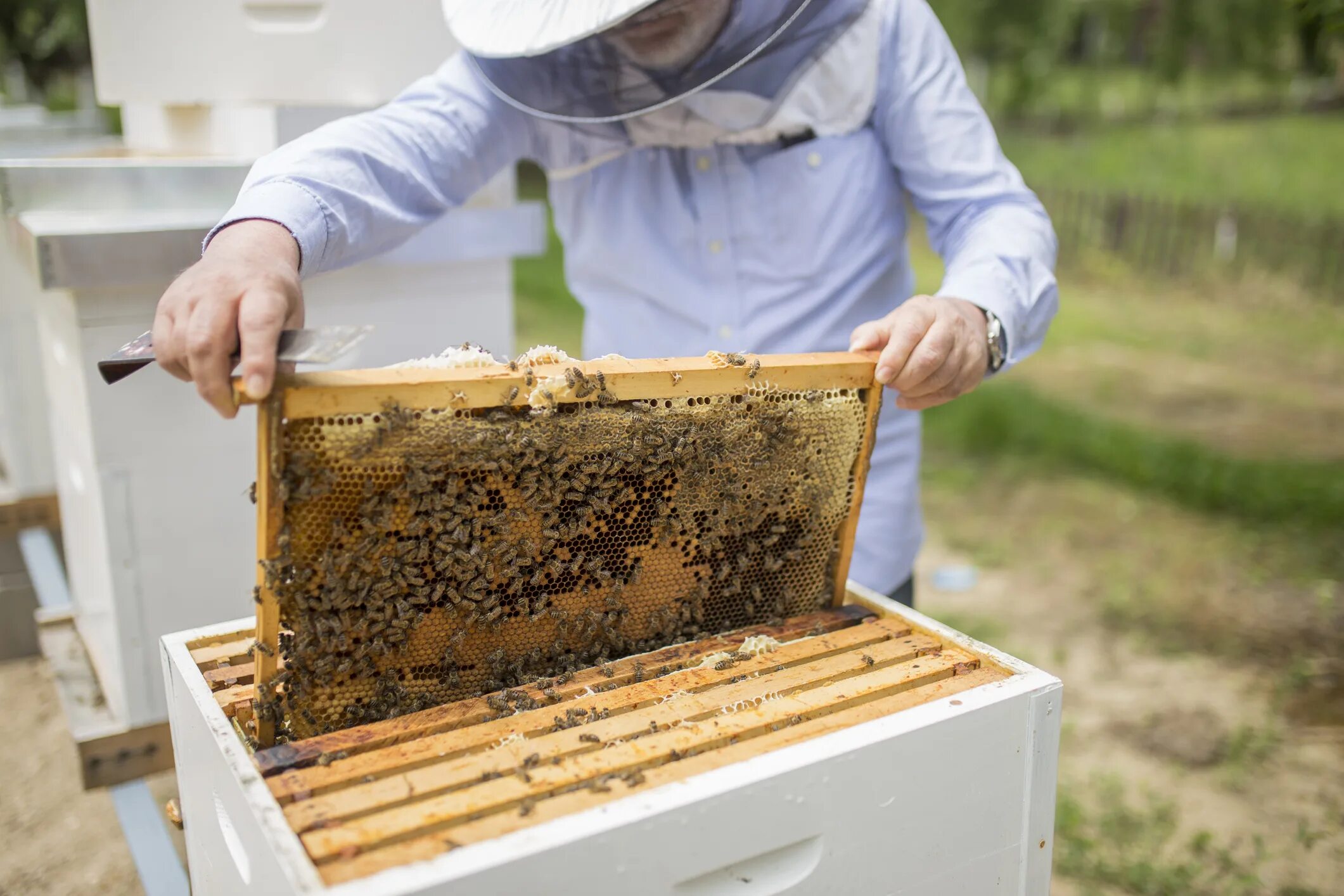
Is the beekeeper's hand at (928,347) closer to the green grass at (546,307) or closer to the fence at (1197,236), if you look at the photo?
the green grass at (546,307)

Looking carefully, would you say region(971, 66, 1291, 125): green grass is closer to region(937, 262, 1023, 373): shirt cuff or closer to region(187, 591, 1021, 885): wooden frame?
→ region(937, 262, 1023, 373): shirt cuff

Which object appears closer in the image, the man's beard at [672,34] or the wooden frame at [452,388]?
the wooden frame at [452,388]

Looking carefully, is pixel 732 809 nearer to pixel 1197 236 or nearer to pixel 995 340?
pixel 995 340

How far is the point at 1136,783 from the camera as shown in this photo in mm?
3420

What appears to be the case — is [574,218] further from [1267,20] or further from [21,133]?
[1267,20]

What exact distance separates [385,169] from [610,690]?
1.07m

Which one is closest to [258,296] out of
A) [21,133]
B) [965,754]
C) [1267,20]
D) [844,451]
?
[844,451]

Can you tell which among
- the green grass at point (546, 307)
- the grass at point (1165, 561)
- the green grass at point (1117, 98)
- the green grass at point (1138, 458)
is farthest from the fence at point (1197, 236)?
the green grass at point (546, 307)

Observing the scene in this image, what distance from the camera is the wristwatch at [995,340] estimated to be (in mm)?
1759

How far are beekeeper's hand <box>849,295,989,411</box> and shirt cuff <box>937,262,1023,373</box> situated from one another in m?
0.04

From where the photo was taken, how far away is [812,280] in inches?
86.7

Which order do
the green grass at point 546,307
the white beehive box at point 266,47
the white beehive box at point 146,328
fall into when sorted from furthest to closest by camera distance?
1. the green grass at point 546,307
2. the white beehive box at point 266,47
3. the white beehive box at point 146,328

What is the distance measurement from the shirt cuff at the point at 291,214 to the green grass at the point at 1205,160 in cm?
1330

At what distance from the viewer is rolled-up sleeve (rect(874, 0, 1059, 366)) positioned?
6.53 ft
